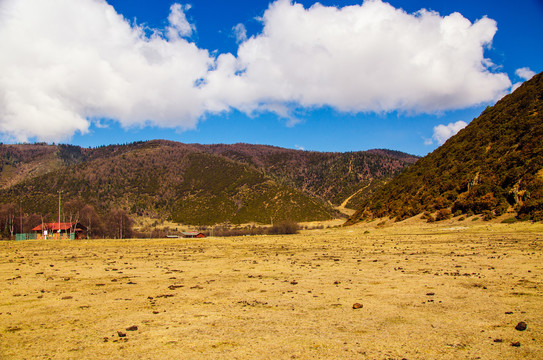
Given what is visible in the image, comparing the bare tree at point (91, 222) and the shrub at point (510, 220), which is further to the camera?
the bare tree at point (91, 222)

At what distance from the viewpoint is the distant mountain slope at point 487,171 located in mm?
34750

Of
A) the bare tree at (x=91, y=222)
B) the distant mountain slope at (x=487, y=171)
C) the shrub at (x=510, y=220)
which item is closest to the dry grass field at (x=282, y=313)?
the shrub at (x=510, y=220)

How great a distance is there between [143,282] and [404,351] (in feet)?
31.5

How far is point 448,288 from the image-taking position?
9805mm

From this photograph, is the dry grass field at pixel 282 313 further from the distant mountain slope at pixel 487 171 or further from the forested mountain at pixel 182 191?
the forested mountain at pixel 182 191

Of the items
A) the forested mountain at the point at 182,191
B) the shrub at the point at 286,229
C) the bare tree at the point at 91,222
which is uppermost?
the forested mountain at the point at 182,191

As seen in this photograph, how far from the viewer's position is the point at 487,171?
136 feet

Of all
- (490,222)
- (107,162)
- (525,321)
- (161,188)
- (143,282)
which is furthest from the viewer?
(107,162)

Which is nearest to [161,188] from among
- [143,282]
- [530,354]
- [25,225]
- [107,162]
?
[107,162]

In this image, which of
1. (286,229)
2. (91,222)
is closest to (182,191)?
(91,222)

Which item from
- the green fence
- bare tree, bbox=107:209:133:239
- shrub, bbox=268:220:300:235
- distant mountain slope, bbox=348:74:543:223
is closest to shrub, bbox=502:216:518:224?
distant mountain slope, bbox=348:74:543:223

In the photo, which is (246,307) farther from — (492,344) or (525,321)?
(525,321)

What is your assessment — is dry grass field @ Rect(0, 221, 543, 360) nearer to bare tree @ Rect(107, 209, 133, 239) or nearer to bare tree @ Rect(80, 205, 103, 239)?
bare tree @ Rect(107, 209, 133, 239)

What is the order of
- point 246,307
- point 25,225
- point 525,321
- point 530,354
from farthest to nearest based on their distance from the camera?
point 25,225
point 246,307
point 525,321
point 530,354
